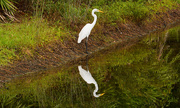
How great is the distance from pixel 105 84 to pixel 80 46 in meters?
3.01

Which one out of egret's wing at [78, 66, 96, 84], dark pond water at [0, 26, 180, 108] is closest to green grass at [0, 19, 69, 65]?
dark pond water at [0, 26, 180, 108]

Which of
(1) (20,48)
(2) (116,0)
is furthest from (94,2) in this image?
(1) (20,48)

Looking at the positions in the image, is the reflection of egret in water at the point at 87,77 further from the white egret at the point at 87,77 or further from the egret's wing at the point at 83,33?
the egret's wing at the point at 83,33

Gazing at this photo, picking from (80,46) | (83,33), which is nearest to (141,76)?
(83,33)

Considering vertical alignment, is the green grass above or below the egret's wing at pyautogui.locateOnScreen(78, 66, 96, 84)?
above

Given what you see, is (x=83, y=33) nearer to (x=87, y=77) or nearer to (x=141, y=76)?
(x=87, y=77)

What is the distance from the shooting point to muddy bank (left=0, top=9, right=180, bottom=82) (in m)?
7.95

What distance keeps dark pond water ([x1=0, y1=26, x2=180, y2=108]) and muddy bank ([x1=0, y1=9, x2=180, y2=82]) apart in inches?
12.2

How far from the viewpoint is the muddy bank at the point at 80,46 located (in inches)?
313

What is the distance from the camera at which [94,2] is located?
1366 cm

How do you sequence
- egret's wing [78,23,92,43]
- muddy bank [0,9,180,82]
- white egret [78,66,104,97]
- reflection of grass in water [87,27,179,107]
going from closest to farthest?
reflection of grass in water [87,27,179,107] → white egret [78,66,104,97] → muddy bank [0,9,180,82] → egret's wing [78,23,92,43]

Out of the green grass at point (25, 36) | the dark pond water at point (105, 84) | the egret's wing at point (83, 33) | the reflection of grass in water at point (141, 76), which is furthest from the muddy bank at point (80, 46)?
the reflection of grass in water at point (141, 76)

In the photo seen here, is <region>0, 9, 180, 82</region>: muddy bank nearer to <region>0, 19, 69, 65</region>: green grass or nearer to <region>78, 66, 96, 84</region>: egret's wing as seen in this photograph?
<region>0, 19, 69, 65</region>: green grass

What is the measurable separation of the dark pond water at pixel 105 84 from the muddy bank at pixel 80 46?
12.2 inches
